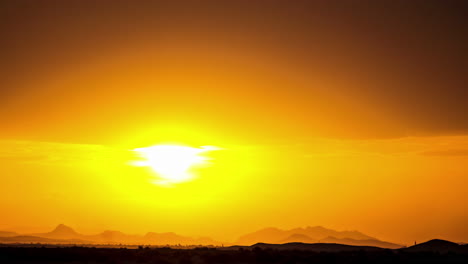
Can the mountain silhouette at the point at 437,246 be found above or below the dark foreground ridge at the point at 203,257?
above

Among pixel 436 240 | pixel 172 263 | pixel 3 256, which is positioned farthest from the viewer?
pixel 436 240

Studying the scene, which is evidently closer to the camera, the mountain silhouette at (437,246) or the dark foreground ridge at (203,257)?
the dark foreground ridge at (203,257)

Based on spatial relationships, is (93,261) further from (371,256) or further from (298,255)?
(371,256)

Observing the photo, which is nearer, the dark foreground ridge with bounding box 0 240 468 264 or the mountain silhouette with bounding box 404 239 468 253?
the dark foreground ridge with bounding box 0 240 468 264

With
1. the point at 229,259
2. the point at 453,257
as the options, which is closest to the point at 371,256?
the point at 453,257

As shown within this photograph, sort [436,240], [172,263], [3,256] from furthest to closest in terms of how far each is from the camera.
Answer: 1. [436,240]
2. [3,256]
3. [172,263]

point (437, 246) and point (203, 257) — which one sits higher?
point (437, 246)

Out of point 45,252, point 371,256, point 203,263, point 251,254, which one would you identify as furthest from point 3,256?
point 371,256

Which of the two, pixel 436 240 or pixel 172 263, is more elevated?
pixel 436 240

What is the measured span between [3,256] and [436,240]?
204 feet

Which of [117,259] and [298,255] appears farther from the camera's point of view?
[298,255]

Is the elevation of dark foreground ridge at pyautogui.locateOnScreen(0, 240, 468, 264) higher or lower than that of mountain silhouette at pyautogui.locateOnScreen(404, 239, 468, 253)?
lower

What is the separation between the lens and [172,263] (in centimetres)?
5953

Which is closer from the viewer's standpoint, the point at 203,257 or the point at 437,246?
the point at 203,257
